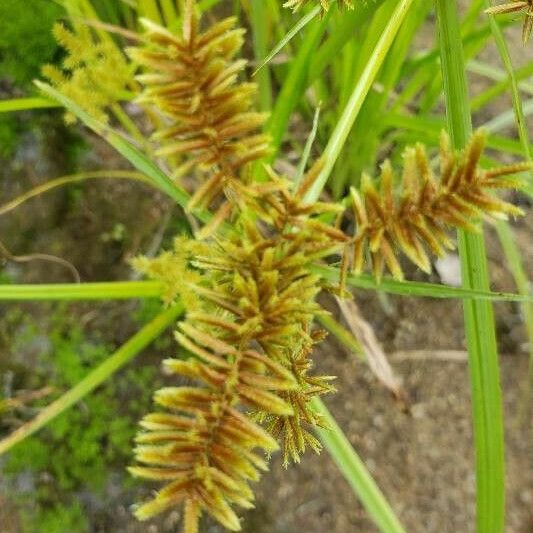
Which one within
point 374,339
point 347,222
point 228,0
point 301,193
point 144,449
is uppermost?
point 228,0

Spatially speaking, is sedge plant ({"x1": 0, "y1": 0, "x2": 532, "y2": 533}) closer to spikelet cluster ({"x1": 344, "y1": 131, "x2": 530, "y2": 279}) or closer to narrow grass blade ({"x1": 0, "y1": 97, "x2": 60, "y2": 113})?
spikelet cluster ({"x1": 344, "y1": 131, "x2": 530, "y2": 279})

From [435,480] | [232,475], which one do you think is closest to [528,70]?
[435,480]

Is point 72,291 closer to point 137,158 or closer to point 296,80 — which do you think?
point 137,158

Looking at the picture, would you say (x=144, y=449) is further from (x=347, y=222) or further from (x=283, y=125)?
(x=347, y=222)

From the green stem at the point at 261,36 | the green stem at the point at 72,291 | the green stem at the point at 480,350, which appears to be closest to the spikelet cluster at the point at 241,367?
the green stem at the point at 480,350

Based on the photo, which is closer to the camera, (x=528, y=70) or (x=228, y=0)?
(x=528, y=70)

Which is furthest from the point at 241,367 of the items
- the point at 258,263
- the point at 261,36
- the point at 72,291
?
the point at 261,36

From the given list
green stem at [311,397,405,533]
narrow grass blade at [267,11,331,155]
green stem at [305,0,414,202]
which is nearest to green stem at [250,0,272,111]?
narrow grass blade at [267,11,331,155]
